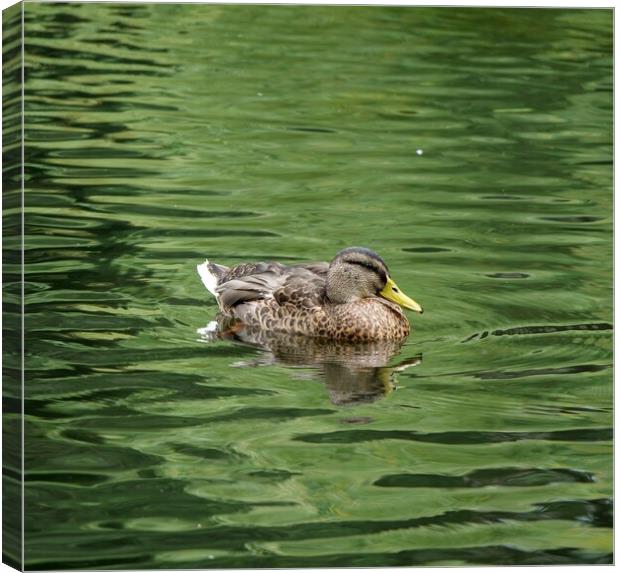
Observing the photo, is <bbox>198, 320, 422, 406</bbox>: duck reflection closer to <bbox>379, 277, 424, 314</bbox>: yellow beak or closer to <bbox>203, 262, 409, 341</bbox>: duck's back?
<bbox>203, 262, 409, 341</bbox>: duck's back

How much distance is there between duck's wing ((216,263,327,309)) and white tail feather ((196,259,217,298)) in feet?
0.20

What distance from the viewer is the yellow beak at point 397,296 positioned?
12078mm

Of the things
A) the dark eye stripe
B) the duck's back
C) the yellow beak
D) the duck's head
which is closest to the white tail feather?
the duck's back

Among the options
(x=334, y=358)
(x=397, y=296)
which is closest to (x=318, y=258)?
(x=397, y=296)

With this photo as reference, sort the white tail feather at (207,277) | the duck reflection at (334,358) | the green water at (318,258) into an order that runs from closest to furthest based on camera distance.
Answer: the green water at (318,258) → the duck reflection at (334,358) → the white tail feather at (207,277)

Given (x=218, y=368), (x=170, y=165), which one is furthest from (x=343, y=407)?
(x=170, y=165)

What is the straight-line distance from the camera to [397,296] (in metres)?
12.2

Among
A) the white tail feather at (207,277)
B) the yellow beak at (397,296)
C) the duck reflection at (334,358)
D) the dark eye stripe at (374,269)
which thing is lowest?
the duck reflection at (334,358)

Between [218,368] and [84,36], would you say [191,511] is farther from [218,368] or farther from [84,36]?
[84,36]

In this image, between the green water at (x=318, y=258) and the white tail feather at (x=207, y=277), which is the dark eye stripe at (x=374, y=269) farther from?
the white tail feather at (x=207, y=277)

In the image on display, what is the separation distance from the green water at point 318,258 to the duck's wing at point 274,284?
22cm

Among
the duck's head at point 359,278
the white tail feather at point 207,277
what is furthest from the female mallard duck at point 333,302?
the white tail feather at point 207,277

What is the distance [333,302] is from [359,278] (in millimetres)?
258

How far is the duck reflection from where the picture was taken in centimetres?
1094
